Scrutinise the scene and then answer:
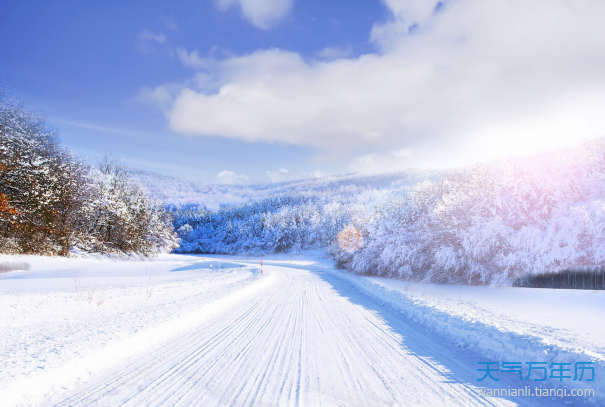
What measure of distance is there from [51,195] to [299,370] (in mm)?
27328

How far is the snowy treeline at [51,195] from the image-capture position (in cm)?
2069

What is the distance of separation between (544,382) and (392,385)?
7.33ft

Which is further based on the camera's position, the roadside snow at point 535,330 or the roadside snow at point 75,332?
the roadside snow at point 535,330

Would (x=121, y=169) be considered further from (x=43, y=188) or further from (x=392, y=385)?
(x=392, y=385)

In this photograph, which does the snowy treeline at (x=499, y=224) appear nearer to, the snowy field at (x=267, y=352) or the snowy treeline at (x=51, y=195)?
the snowy field at (x=267, y=352)

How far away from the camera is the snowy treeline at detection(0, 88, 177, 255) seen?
20.7 meters

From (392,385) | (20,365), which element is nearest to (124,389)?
(20,365)

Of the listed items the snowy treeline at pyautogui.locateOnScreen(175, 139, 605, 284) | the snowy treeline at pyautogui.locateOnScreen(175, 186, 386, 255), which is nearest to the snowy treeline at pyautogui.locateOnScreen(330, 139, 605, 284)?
the snowy treeline at pyautogui.locateOnScreen(175, 139, 605, 284)

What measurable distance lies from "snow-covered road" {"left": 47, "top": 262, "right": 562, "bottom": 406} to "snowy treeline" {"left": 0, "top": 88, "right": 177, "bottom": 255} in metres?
21.4

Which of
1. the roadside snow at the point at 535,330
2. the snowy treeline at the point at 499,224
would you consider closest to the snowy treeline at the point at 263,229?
the snowy treeline at the point at 499,224

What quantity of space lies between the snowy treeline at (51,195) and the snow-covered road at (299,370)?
844 inches

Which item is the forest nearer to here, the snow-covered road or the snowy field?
the snowy field

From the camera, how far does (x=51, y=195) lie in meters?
22.5

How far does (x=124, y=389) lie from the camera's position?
3.67 m
